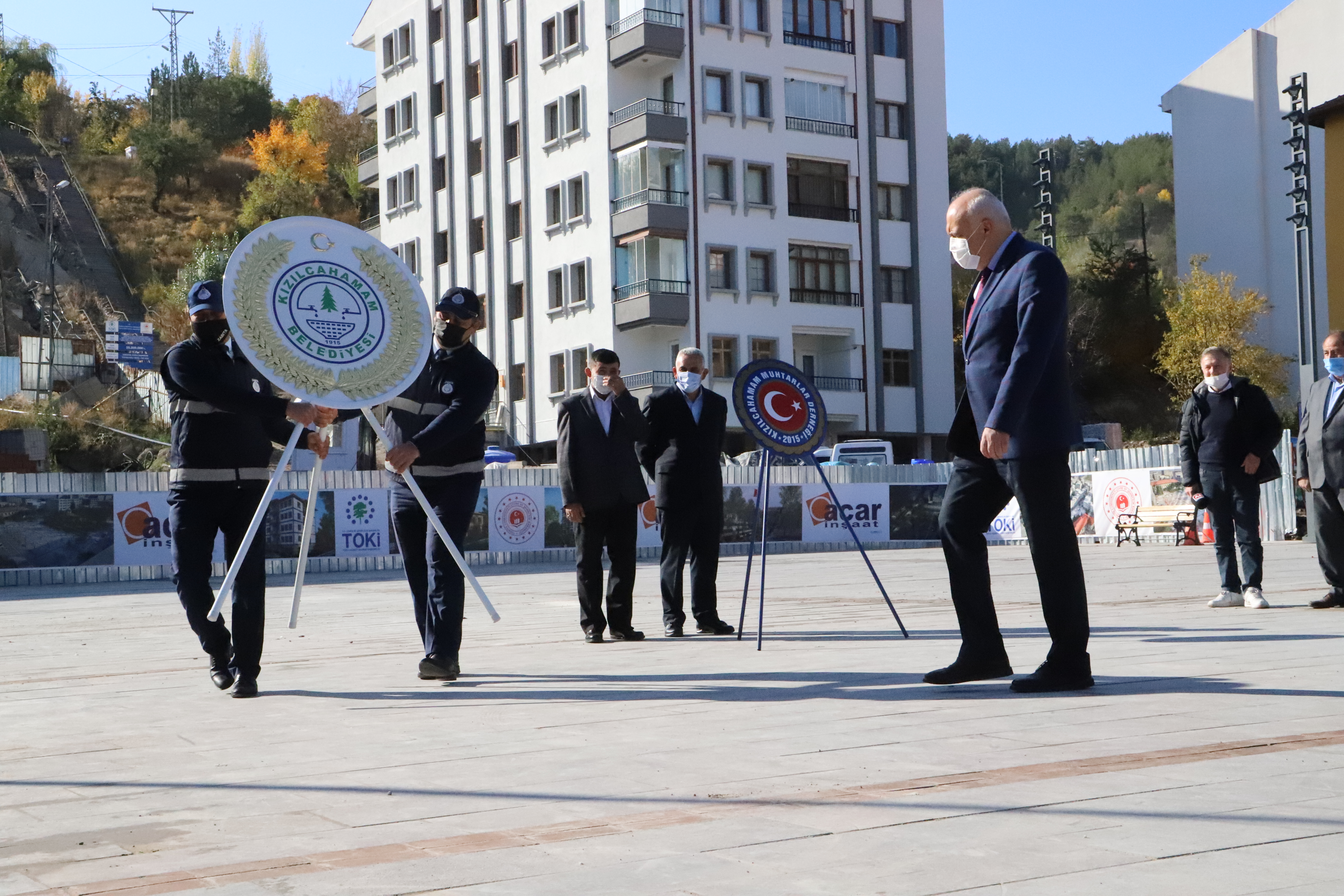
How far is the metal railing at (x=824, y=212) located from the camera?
178 ft

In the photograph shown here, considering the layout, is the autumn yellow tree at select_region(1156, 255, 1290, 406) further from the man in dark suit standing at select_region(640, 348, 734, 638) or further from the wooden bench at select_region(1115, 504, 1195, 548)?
the man in dark suit standing at select_region(640, 348, 734, 638)

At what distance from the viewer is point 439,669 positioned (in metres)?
8.07

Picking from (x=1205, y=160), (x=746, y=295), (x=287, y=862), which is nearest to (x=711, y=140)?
(x=746, y=295)

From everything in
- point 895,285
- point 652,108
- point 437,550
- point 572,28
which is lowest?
point 437,550

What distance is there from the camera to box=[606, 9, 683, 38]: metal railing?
51594mm

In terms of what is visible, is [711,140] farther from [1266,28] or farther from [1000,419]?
[1000,419]

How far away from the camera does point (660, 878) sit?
11.9 feet

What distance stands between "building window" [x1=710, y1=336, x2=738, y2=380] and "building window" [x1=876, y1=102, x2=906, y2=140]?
972 cm

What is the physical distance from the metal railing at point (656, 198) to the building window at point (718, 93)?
3201 mm

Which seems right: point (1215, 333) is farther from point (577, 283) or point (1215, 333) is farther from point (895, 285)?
point (577, 283)

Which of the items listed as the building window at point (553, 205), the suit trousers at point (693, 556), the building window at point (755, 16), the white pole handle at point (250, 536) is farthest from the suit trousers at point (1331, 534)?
the building window at point (553, 205)

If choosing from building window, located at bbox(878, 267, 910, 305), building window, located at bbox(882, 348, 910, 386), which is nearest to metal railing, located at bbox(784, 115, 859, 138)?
building window, located at bbox(878, 267, 910, 305)

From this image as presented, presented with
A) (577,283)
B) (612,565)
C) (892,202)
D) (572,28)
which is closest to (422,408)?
(612,565)

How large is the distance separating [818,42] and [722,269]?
8.98m
